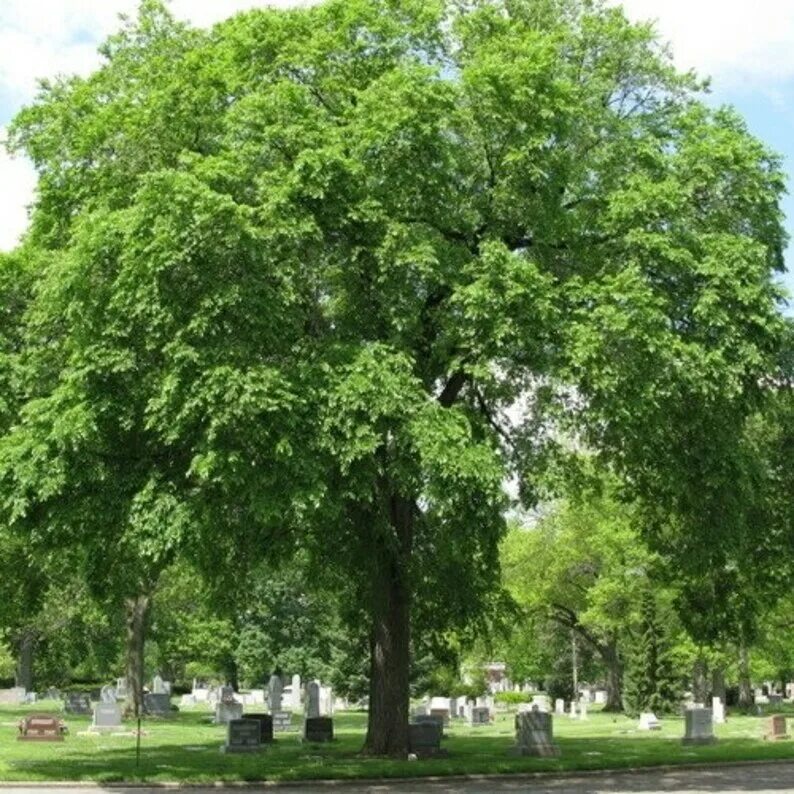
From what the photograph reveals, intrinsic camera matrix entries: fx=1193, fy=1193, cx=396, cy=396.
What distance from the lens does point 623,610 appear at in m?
59.7

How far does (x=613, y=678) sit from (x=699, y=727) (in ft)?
111

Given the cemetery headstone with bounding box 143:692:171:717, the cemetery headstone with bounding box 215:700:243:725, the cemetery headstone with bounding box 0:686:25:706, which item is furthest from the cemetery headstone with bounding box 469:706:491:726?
the cemetery headstone with bounding box 0:686:25:706

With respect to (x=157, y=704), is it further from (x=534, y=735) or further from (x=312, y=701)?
(x=534, y=735)

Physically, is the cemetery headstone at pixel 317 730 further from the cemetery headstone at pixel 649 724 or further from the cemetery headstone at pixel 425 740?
the cemetery headstone at pixel 649 724

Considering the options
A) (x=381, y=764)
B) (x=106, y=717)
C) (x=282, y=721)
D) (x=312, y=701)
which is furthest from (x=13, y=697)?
(x=381, y=764)

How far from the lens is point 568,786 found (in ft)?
68.7

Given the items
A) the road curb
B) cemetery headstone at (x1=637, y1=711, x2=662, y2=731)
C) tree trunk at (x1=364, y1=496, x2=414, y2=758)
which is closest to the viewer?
the road curb

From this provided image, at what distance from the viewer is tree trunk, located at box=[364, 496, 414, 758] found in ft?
80.4

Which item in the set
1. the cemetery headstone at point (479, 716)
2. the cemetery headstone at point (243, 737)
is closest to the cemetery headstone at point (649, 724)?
the cemetery headstone at point (479, 716)

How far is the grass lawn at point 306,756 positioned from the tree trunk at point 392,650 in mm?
823

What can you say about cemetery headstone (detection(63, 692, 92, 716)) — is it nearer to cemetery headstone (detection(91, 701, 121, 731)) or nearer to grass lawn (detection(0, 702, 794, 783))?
grass lawn (detection(0, 702, 794, 783))

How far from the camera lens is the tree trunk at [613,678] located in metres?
64.3

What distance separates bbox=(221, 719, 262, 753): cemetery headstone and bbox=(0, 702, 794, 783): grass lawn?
306 mm

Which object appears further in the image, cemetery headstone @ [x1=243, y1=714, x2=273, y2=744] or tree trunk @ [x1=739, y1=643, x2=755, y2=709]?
tree trunk @ [x1=739, y1=643, x2=755, y2=709]
